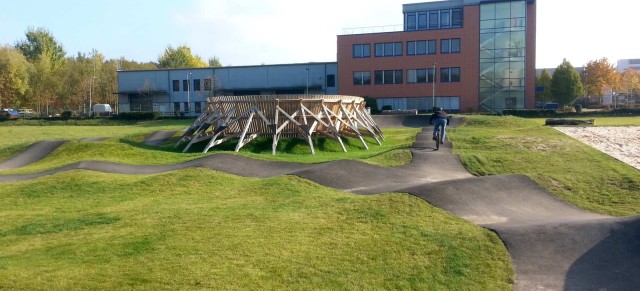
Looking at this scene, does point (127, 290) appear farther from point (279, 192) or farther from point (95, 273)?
point (279, 192)

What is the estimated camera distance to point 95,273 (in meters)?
6.88

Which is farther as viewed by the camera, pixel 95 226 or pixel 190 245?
pixel 95 226

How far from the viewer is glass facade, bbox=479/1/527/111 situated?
57188mm

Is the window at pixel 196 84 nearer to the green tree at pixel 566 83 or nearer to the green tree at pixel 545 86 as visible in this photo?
the green tree at pixel 545 86

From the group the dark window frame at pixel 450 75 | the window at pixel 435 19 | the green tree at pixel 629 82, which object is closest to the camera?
the dark window frame at pixel 450 75

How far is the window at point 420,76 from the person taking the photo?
60125 millimetres

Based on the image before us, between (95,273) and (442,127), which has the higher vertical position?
(442,127)

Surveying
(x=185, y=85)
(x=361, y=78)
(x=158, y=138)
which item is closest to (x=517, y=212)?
(x=158, y=138)

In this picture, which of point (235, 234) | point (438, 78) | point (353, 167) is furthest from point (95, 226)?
point (438, 78)

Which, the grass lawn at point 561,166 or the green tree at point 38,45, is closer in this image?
the grass lawn at point 561,166

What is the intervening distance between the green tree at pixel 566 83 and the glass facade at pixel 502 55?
13.3 metres

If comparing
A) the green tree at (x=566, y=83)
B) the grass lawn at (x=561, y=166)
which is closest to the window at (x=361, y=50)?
the green tree at (x=566, y=83)

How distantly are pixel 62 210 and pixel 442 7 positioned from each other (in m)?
56.2

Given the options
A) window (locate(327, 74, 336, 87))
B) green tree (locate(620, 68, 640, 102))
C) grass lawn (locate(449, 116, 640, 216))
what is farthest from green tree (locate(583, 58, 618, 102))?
grass lawn (locate(449, 116, 640, 216))
